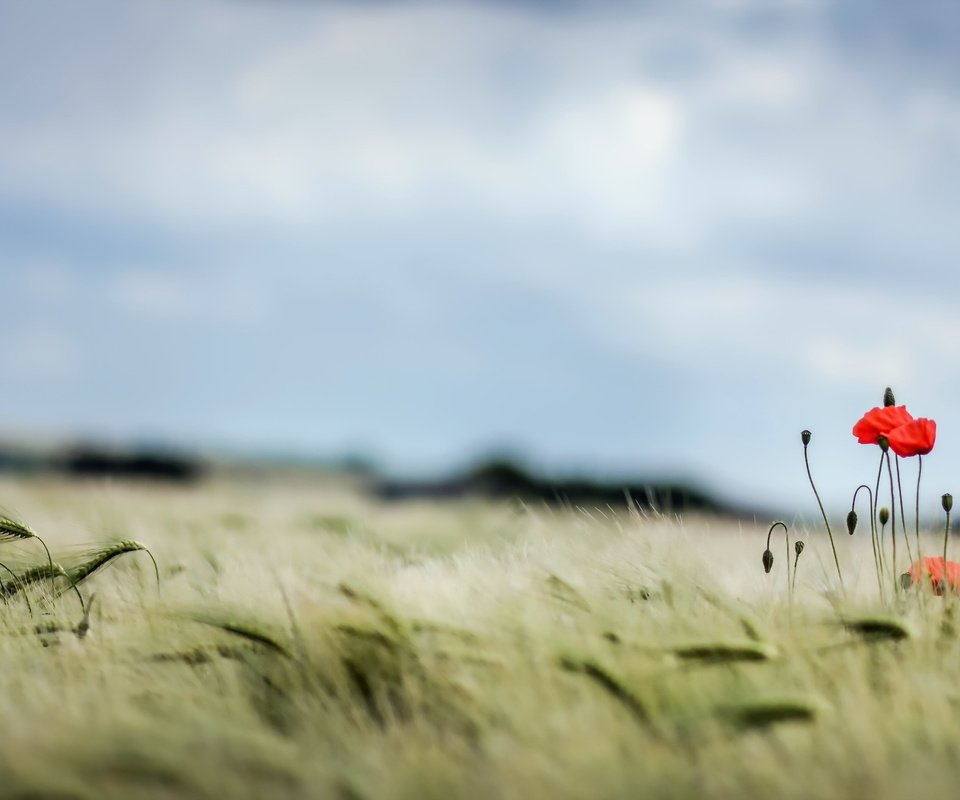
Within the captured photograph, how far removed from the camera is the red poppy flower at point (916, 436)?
217cm

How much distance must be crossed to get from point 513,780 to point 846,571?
151cm

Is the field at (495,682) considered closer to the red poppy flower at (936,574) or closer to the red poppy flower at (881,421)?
the red poppy flower at (936,574)

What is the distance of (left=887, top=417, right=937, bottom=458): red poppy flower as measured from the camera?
2174mm

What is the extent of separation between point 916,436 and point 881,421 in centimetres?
8

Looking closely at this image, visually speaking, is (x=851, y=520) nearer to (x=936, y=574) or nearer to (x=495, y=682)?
(x=936, y=574)

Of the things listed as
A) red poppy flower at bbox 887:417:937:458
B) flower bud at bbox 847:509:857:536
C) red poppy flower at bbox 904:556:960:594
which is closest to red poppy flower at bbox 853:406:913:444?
red poppy flower at bbox 887:417:937:458

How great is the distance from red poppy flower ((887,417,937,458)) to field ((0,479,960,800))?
28 cm

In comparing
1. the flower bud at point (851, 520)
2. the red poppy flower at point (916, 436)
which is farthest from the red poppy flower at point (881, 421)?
the flower bud at point (851, 520)

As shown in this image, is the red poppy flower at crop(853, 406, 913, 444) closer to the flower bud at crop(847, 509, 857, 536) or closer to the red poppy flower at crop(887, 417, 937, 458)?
the red poppy flower at crop(887, 417, 937, 458)

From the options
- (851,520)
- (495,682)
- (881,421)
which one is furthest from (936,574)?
(495,682)

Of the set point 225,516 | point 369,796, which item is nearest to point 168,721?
point 369,796

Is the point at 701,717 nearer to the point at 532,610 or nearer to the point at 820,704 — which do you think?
the point at 820,704

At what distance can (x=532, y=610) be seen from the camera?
69.1 inches

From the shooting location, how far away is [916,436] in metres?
2.18
